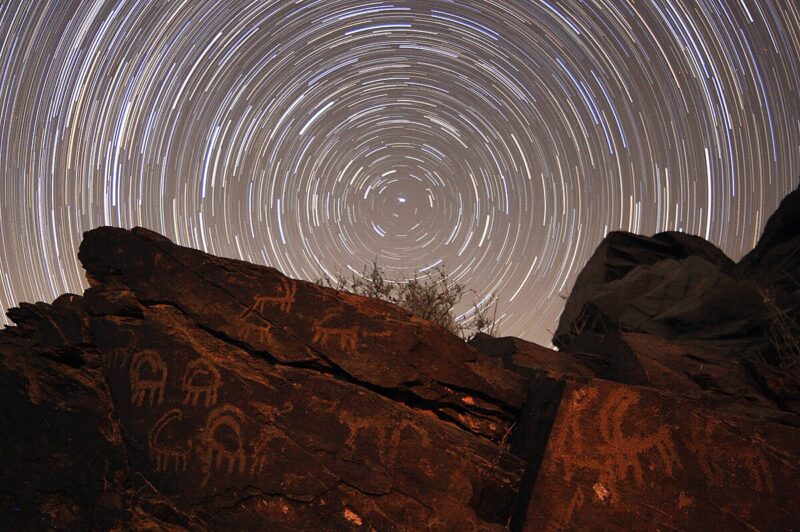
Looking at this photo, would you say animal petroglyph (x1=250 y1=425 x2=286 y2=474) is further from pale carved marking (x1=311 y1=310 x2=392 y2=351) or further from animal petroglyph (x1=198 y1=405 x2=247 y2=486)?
pale carved marking (x1=311 y1=310 x2=392 y2=351)

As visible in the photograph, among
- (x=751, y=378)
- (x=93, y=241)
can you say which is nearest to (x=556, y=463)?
(x=751, y=378)

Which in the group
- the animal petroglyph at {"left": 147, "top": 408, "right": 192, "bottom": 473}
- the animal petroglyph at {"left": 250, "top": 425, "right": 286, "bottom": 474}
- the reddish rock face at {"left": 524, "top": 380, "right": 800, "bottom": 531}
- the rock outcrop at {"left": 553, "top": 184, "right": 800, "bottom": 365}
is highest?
the rock outcrop at {"left": 553, "top": 184, "right": 800, "bottom": 365}

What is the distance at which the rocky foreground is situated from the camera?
3762 millimetres

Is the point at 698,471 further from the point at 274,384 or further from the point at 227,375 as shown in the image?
the point at 227,375

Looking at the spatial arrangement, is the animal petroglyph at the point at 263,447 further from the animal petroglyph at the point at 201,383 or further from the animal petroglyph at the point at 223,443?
the animal petroglyph at the point at 201,383

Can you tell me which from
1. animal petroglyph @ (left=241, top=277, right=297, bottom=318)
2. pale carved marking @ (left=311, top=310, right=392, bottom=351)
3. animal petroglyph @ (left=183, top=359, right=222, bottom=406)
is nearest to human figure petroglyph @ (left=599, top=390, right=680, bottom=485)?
pale carved marking @ (left=311, top=310, right=392, bottom=351)

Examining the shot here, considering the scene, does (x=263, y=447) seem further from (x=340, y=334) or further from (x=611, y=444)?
(x=611, y=444)

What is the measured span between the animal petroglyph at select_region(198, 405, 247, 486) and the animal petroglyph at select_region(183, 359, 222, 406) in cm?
14

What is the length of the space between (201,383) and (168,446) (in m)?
0.55

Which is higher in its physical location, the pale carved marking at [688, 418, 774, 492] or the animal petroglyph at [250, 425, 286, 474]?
the pale carved marking at [688, 418, 774, 492]

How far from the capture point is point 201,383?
14.0 feet

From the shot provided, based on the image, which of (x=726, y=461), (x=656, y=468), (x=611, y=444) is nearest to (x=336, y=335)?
(x=611, y=444)

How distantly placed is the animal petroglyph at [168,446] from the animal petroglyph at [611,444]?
300cm

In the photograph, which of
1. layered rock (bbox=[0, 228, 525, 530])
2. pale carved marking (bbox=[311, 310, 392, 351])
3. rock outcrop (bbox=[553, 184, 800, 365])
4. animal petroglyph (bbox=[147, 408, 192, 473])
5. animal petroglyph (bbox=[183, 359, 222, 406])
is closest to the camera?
layered rock (bbox=[0, 228, 525, 530])
